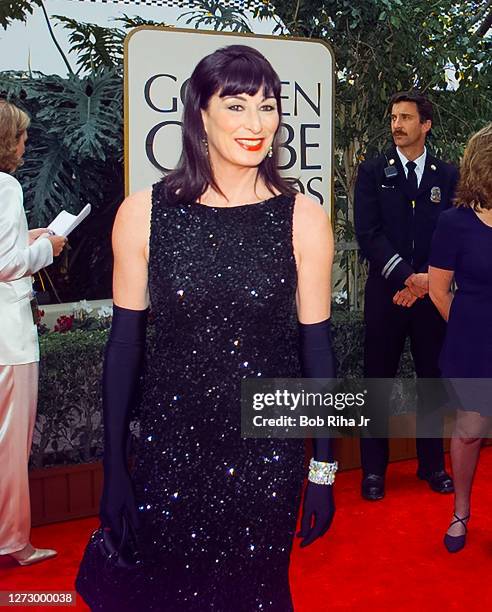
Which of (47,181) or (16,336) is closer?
(16,336)

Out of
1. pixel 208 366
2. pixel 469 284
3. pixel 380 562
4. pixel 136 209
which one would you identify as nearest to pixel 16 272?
pixel 136 209

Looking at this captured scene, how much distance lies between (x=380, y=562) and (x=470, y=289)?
1201 mm

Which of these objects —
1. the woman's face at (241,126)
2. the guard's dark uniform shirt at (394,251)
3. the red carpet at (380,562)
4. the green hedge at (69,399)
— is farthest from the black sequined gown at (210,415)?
the guard's dark uniform shirt at (394,251)

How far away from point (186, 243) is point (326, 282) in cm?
35

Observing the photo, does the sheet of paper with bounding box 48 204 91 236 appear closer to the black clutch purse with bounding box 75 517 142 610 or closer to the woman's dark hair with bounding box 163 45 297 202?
the woman's dark hair with bounding box 163 45 297 202

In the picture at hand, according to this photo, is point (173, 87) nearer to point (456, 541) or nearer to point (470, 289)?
point (470, 289)

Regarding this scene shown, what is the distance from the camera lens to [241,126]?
6.62 ft

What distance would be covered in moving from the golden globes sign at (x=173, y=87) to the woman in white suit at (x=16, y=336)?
534 mm

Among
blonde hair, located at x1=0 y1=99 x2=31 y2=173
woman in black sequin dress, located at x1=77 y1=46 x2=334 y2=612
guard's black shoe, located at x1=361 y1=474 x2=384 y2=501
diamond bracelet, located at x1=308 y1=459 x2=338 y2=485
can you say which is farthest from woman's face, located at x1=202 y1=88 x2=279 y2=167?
guard's black shoe, located at x1=361 y1=474 x2=384 y2=501

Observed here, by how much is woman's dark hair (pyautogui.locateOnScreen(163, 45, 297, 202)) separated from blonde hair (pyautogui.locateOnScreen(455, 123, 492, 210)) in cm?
153

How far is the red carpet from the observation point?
132 inches

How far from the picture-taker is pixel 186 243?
2014mm

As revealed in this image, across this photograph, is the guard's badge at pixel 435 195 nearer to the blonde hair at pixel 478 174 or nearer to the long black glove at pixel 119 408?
the blonde hair at pixel 478 174

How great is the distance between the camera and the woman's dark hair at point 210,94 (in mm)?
2002
